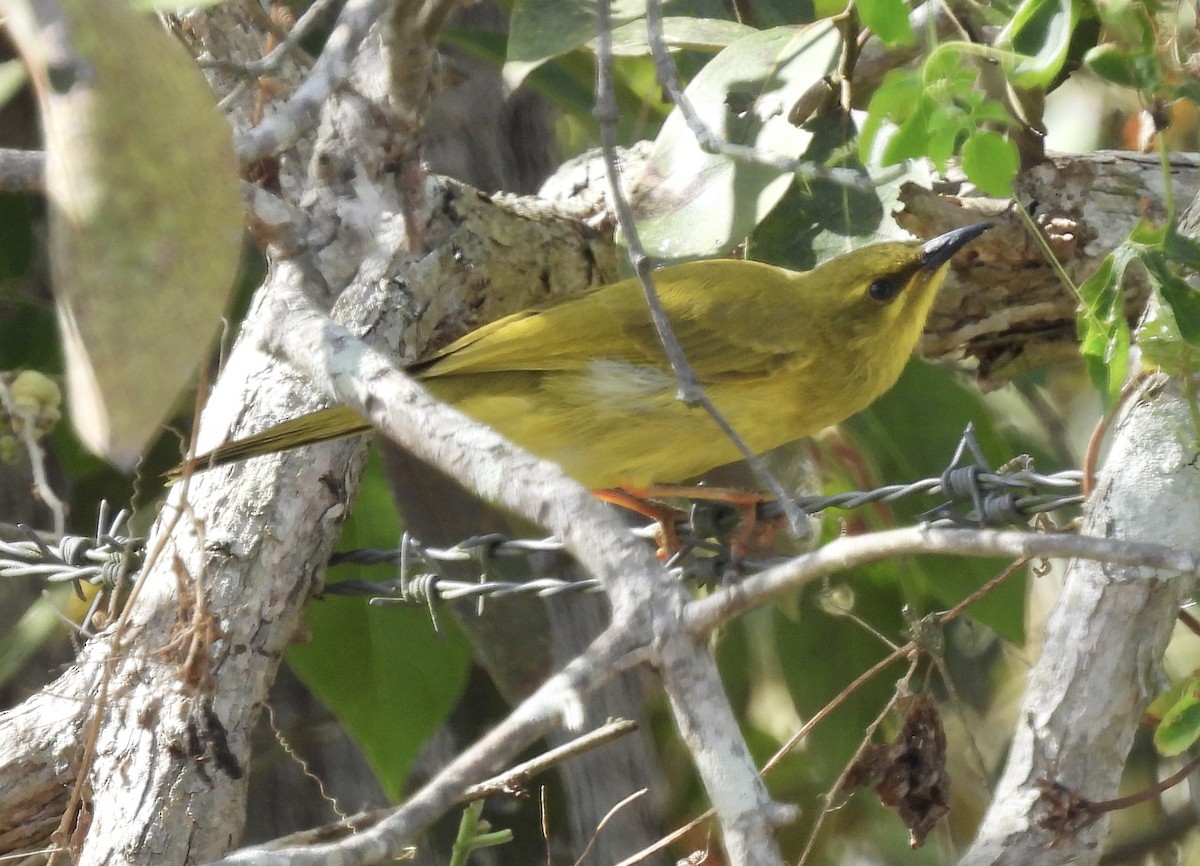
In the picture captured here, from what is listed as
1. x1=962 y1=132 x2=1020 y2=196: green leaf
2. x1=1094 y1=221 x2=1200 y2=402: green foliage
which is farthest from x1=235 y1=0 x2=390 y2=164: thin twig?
x1=1094 y1=221 x2=1200 y2=402: green foliage

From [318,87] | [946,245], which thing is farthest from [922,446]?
[318,87]

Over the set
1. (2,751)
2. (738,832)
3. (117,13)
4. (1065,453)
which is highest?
(117,13)

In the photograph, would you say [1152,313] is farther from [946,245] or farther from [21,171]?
[21,171]

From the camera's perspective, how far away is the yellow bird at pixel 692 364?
11.2 ft

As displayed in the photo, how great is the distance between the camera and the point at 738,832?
1.03 metres

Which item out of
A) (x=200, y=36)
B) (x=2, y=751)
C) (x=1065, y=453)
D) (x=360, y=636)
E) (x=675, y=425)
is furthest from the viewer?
(x=1065, y=453)

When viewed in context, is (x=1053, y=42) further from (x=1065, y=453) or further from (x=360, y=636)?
(x=1065, y=453)

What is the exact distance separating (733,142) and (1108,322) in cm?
158

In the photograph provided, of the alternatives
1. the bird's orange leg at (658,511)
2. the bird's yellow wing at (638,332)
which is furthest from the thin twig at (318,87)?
the bird's orange leg at (658,511)

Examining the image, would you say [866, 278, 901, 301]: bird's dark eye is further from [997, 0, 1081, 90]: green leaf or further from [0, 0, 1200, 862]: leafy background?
[997, 0, 1081, 90]: green leaf

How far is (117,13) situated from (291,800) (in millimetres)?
4152

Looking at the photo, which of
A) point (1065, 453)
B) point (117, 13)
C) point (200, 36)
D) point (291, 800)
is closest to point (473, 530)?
point (291, 800)

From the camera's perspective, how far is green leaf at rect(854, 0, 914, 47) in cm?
231

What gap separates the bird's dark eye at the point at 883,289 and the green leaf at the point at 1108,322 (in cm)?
156
